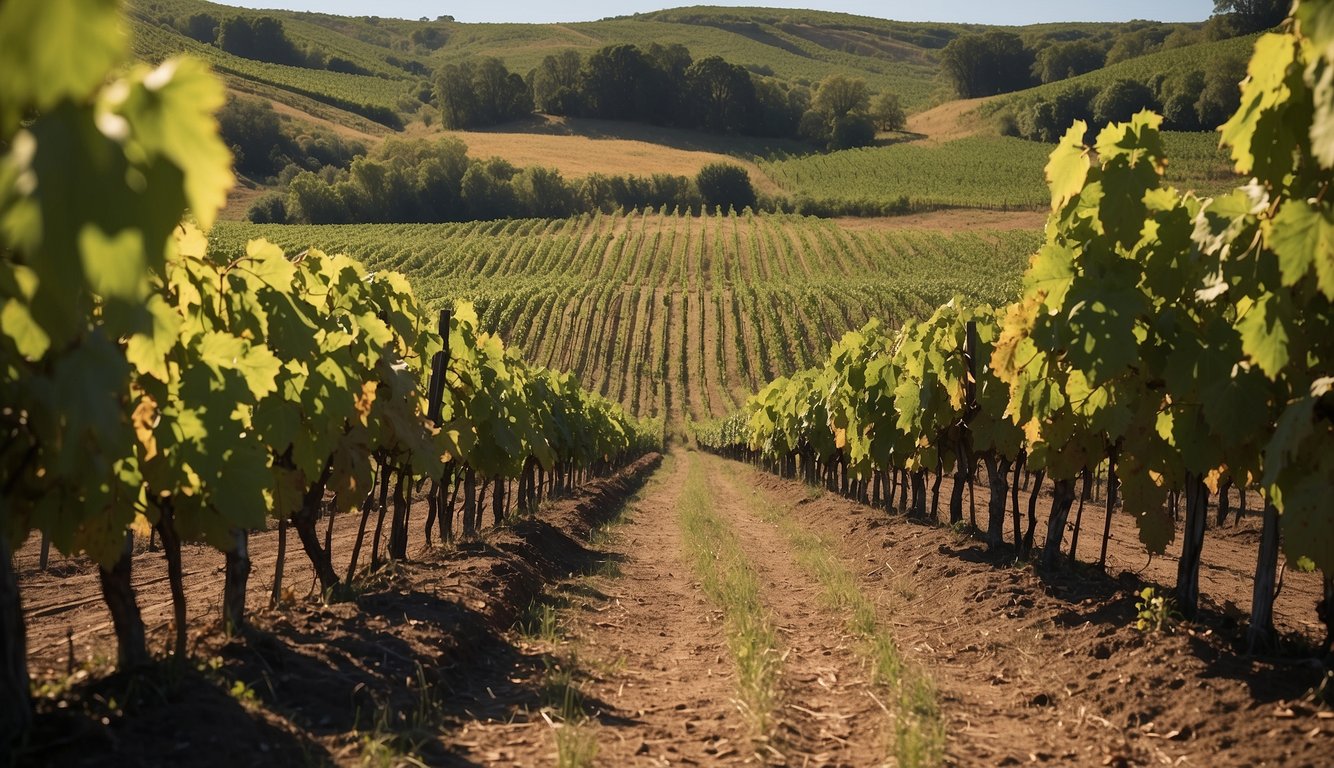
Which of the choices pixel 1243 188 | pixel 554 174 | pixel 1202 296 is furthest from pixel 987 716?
pixel 554 174

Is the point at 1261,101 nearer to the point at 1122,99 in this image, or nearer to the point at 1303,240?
the point at 1303,240

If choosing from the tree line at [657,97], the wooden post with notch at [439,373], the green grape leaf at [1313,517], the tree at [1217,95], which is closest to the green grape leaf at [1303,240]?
the green grape leaf at [1313,517]

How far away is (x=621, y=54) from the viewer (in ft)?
489

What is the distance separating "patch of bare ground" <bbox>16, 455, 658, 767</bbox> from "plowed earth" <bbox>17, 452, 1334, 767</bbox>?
2 centimetres

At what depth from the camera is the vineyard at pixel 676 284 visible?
198ft

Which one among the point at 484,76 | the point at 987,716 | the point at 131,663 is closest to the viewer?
the point at 131,663

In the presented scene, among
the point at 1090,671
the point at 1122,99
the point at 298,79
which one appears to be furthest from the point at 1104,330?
the point at 298,79

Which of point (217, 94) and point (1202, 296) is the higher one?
point (217, 94)

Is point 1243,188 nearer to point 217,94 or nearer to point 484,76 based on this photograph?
point 217,94

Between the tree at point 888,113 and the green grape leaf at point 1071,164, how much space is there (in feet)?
476

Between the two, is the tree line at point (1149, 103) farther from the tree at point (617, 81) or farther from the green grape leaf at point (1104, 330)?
the green grape leaf at point (1104, 330)

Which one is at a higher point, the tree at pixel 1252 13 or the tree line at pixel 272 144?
the tree at pixel 1252 13

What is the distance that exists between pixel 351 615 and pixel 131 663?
6.58 feet

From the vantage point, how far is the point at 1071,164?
6754mm
